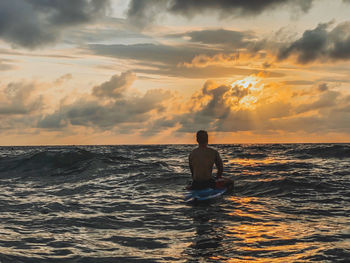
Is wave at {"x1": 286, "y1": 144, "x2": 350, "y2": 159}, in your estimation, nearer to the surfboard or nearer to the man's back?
the surfboard

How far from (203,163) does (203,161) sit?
3.2 inches

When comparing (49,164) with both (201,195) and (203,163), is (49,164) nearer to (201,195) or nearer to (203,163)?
(201,195)

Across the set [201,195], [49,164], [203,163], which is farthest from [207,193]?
[49,164]

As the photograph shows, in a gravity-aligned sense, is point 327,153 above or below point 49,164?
above

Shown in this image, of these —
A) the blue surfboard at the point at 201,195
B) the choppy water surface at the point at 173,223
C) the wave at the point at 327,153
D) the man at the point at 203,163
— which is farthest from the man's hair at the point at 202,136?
the wave at the point at 327,153

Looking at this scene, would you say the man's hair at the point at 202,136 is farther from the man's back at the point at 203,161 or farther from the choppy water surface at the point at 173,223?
the choppy water surface at the point at 173,223

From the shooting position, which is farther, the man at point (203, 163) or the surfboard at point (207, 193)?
the surfboard at point (207, 193)

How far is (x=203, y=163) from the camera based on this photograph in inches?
442

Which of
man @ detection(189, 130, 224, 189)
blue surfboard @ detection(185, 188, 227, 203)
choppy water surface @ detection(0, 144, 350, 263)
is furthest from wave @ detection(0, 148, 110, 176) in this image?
man @ detection(189, 130, 224, 189)

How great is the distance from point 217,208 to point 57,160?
20.2 metres

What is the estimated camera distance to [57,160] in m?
27.5

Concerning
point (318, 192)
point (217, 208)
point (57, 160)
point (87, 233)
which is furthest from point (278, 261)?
point (57, 160)

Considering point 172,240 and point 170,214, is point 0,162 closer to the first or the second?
point 170,214

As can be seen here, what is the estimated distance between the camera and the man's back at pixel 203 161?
36.7 ft
